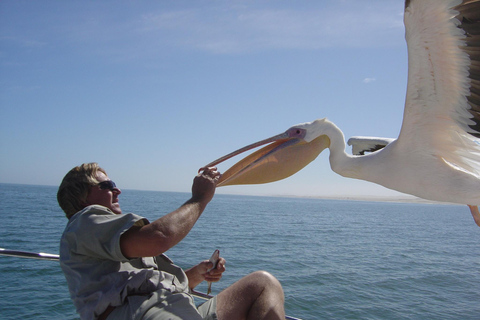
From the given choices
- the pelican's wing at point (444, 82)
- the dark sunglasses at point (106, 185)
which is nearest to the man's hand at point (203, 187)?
the dark sunglasses at point (106, 185)

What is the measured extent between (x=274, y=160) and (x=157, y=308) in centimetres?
177

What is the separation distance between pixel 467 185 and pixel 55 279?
942 cm

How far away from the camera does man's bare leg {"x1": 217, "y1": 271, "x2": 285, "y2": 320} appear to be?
192 cm

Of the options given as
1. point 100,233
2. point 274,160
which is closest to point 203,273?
point 100,233

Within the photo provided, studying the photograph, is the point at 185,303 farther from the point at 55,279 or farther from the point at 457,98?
the point at 55,279

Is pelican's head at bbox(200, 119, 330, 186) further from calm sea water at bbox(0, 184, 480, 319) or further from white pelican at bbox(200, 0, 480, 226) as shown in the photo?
calm sea water at bbox(0, 184, 480, 319)

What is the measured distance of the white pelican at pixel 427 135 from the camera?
2.60 m

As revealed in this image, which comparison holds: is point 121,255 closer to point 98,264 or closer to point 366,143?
point 98,264

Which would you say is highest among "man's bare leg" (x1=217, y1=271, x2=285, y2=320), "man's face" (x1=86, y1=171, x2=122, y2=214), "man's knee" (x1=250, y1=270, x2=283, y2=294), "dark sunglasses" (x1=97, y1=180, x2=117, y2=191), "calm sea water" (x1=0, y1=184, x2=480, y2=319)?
"dark sunglasses" (x1=97, y1=180, x2=117, y2=191)

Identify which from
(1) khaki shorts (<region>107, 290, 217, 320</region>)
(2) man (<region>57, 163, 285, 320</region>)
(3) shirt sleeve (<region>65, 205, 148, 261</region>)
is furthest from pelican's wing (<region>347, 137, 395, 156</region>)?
(3) shirt sleeve (<region>65, 205, 148, 261</region>)

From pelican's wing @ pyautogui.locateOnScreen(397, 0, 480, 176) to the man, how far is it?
186 cm

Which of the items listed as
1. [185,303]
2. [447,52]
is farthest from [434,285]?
[185,303]

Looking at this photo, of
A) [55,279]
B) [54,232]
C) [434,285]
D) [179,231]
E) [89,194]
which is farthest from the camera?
[54,232]

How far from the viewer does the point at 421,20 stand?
2578mm
